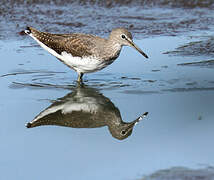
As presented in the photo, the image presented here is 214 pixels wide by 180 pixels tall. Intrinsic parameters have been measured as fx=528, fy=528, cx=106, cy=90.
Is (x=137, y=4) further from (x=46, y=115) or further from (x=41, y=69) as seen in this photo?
(x=46, y=115)

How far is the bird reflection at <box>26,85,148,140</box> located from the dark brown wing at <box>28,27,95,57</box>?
703 mm

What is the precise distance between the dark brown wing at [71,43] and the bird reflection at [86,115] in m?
0.70

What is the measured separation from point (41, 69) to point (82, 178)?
13.1 feet

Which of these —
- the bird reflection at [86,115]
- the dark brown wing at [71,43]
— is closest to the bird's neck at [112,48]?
the dark brown wing at [71,43]

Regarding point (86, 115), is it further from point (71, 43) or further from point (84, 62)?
point (71, 43)

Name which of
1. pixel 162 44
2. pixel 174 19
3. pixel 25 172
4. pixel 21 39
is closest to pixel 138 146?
pixel 25 172

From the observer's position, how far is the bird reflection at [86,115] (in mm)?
6117

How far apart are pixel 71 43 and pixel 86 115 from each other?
5.71ft

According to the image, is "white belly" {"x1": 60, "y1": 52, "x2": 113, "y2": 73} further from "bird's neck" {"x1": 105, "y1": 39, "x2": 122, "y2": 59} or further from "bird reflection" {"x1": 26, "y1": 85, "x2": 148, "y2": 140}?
"bird reflection" {"x1": 26, "y1": 85, "x2": 148, "y2": 140}

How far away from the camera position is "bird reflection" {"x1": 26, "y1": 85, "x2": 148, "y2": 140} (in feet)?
20.1

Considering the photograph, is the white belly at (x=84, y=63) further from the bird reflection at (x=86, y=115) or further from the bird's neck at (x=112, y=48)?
the bird reflection at (x=86, y=115)

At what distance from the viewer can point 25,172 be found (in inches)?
193

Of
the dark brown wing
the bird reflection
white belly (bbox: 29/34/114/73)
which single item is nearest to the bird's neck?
white belly (bbox: 29/34/114/73)

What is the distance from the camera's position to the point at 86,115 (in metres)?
6.45
